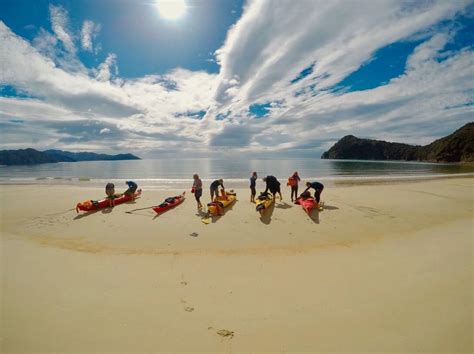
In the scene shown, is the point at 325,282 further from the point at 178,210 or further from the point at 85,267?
the point at 178,210

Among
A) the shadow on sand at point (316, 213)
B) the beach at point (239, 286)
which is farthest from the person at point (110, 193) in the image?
the shadow on sand at point (316, 213)

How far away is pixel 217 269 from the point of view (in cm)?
515

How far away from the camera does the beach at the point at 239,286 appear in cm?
308

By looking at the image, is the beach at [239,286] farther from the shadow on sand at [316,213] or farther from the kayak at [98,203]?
the kayak at [98,203]

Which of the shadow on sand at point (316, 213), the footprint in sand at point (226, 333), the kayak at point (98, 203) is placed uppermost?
the kayak at point (98, 203)

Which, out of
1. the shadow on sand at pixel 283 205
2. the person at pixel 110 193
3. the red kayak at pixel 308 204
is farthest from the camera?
the person at pixel 110 193

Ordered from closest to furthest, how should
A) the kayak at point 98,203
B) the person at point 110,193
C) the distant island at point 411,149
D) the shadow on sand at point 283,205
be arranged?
the kayak at point 98,203
the shadow on sand at point 283,205
the person at point 110,193
the distant island at point 411,149

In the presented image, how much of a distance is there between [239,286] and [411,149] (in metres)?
158

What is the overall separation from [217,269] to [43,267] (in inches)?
192

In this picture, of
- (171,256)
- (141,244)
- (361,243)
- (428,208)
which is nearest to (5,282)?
(141,244)

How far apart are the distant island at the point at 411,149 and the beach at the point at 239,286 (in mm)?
107696

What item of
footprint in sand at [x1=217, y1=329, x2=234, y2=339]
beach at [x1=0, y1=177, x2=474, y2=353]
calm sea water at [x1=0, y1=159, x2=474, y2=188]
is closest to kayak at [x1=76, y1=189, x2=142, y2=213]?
beach at [x1=0, y1=177, x2=474, y2=353]

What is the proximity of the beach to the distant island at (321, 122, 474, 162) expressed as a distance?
108 metres

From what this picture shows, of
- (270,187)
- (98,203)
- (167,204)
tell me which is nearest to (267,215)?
(270,187)
